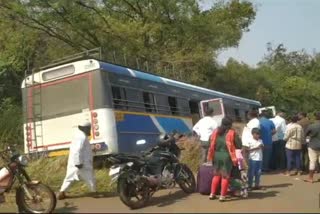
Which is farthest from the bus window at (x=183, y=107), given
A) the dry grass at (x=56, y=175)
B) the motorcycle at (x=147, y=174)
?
A: the motorcycle at (x=147, y=174)

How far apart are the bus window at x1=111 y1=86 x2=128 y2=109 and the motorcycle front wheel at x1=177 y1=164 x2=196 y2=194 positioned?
3.44 m

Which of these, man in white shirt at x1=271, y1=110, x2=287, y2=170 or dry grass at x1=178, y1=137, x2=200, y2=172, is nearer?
dry grass at x1=178, y1=137, x2=200, y2=172

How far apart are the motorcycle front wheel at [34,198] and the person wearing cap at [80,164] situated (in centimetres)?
150

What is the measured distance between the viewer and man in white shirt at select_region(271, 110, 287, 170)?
1591 cm

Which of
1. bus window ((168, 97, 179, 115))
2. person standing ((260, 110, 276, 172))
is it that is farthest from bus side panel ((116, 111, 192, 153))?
person standing ((260, 110, 276, 172))

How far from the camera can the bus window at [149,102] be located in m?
15.9

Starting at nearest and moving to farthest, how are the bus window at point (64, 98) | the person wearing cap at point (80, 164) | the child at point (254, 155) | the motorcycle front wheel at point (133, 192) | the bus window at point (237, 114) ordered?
the motorcycle front wheel at point (133, 192) < the person wearing cap at point (80, 164) < the child at point (254, 155) < the bus window at point (64, 98) < the bus window at point (237, 114)

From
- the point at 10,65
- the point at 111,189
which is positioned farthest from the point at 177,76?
the point at 111,189

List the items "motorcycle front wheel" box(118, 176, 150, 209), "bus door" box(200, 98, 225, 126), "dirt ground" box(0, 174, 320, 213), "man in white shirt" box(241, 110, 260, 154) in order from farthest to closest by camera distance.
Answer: "bus door" box(200, 98, 225, 126), "man in white shirt" box(241, 110, 260, 154), "motorcycle front wheel" box(118, 176, 150, 209), "dirt ground" box(0, 174, 320, 213)

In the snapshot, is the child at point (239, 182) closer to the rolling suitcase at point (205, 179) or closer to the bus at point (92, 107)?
the rolling suitcase at point (205, 179)

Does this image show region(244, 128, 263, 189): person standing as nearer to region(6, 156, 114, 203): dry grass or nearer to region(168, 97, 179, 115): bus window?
region(6, 156, 114, 203): dry grass

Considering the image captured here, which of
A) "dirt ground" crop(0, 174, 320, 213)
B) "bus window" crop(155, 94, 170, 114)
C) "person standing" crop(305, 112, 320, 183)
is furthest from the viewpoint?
"bus window" crop(155, 94, 170, 114)

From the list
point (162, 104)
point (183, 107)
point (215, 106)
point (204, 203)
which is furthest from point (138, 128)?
point (204, 203)

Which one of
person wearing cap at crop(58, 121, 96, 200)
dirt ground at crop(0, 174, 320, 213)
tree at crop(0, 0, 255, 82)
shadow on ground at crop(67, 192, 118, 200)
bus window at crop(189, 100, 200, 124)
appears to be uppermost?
tree at crop(0, 0, 255, 82)
